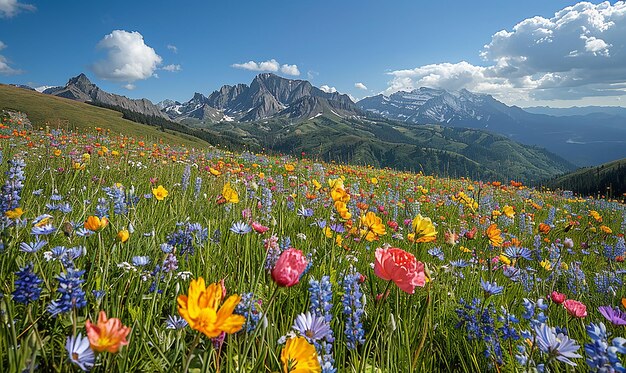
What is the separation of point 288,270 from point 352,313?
69cm

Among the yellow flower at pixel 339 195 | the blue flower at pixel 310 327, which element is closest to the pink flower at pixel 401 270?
the blue flower at pixel 310 327

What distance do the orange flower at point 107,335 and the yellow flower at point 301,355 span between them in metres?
0.49

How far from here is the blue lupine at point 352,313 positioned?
1534 mm

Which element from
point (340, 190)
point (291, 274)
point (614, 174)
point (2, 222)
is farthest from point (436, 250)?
point (614, 174)

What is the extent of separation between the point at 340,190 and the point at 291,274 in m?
1.42

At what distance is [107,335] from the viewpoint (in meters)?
0.79

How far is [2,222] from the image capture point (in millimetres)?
1641

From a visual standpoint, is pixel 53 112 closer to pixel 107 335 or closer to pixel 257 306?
pixel 257 306

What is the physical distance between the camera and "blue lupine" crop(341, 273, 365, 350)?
1.53 meters

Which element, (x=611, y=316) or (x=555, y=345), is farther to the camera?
(x=611, y=316)

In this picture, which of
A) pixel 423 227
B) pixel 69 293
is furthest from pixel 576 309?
pixel 69 293

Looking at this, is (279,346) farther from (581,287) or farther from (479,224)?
(479,224)

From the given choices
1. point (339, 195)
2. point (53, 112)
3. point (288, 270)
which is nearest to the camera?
point (288, 270)

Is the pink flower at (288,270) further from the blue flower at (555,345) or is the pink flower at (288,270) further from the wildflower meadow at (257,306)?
the blue flower at (555,345)
